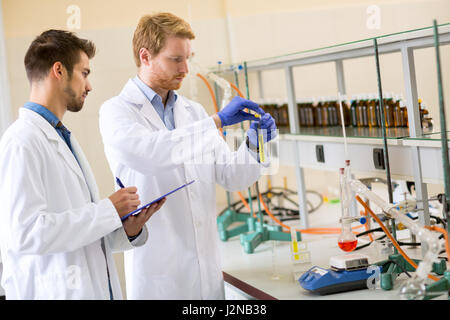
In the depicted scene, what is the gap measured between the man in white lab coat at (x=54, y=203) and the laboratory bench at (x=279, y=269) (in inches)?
20.4

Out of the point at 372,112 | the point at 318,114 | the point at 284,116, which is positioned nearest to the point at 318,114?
the point at 318,114

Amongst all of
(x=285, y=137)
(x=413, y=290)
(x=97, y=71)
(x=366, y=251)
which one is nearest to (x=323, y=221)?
(x=285, y=137)

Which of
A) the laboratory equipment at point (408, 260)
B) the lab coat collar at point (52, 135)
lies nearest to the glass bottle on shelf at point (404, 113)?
the laboratory equipment at point (408, 260)

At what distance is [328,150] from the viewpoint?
7.11 ft

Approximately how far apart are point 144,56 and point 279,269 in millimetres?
887

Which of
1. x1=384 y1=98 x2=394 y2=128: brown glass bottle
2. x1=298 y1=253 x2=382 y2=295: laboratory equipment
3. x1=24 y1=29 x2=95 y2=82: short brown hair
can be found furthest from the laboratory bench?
x1=24 y1=29 x2=95 y2=82: short brown hair

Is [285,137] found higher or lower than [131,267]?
higher

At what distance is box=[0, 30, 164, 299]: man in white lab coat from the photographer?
3.92 ft

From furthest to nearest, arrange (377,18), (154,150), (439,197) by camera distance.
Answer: (377,18) < (154,150) < (439,197)

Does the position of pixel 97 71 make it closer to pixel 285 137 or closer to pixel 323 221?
pixel 285 137

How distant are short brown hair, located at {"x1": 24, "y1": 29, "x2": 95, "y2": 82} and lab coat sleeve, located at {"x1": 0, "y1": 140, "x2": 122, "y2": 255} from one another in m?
0.22

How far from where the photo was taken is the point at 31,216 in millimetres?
1186
